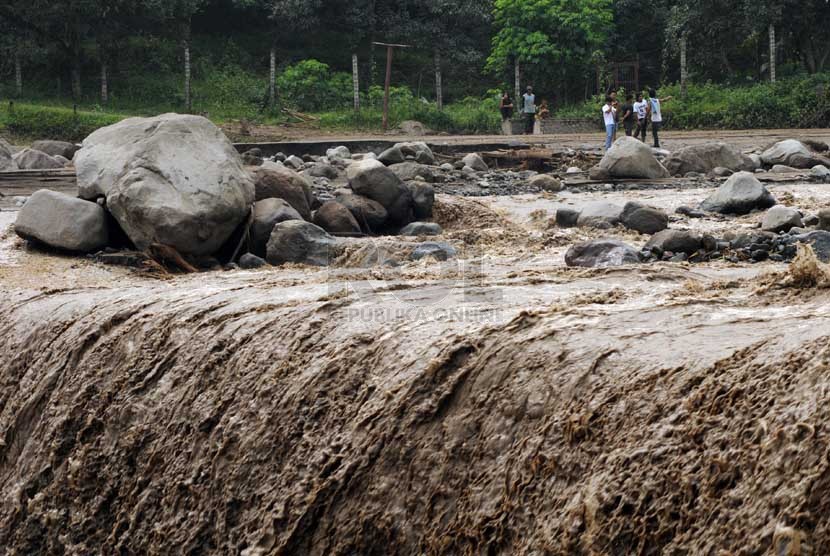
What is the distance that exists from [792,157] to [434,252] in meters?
9.84

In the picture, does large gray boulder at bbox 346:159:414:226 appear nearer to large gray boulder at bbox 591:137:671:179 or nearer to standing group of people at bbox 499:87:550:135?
large gray boulder at bbox 591:137:671:179

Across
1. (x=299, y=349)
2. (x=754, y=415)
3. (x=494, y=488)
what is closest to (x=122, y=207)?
(x=299, y=349)

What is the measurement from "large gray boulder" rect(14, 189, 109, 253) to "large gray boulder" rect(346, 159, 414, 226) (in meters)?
3.04

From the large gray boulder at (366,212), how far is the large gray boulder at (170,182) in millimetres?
1824

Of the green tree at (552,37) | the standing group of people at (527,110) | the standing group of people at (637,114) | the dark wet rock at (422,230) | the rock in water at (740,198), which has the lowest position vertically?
the dark wet rock at (422,230)

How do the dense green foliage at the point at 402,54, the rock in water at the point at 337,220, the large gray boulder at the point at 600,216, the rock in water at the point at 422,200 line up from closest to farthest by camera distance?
1. the large gray boulder at the point at 600,216
2. the rock in water at the point at 337,220
3. the rock in water at the point at 422,200
4. the dense green foliage at the point at 402,54

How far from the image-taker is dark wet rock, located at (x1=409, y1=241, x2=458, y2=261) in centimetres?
806

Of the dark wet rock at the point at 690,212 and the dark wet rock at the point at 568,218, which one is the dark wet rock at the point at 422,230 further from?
the dark wet rock at the point at 690,212

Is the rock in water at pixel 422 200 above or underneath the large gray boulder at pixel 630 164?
underneath

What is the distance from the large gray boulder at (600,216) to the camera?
31.0 ft

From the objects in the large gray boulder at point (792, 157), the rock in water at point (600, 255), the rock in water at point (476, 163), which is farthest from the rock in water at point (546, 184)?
the rock in water at point (600, 255)

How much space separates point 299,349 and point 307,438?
21.6 inches

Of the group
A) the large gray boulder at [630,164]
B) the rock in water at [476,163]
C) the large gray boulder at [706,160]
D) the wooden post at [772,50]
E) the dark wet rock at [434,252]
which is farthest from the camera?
the wooden post at [772,50]

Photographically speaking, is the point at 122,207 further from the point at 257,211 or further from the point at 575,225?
the point at 575,225
